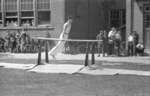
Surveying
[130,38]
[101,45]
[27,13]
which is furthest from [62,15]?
[130,38]

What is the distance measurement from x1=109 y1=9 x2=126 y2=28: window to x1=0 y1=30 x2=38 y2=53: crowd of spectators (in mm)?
6123

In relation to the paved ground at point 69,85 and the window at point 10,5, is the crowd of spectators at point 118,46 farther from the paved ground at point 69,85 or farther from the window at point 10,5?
the paved ground at point 69,85

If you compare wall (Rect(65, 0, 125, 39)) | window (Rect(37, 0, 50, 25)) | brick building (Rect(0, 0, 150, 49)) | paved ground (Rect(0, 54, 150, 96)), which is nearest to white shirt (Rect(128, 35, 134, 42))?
brick building (Rect(0, 0, 150, 49))

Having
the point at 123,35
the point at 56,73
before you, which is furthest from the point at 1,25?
the point at 56,73

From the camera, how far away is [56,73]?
Answer: 14.3m

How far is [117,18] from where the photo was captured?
30562mm

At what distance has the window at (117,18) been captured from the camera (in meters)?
30.5

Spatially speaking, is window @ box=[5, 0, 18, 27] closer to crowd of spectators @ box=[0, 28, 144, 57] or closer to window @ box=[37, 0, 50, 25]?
crowd of spectators @ box=[0, 28, 144, 57]

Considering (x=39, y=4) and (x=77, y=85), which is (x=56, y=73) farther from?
(x=39, y=4)

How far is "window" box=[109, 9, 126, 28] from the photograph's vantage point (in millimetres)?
30473

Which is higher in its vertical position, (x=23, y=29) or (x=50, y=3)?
(x=50, y=3)

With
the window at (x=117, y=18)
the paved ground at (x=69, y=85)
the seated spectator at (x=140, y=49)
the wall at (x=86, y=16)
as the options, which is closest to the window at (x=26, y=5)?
the wall at (x=86, y=16)

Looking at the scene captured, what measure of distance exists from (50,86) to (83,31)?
58.8 ft

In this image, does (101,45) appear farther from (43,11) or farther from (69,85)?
(69,85)
